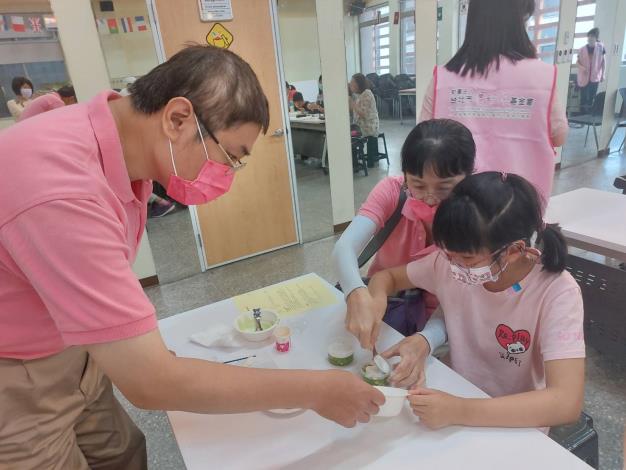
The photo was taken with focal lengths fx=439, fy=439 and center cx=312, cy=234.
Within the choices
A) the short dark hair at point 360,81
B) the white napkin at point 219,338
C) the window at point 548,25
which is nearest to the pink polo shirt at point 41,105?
the white napkin at point 219,338

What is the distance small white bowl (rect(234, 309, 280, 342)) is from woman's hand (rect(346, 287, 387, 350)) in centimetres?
20

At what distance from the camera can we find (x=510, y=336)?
3.37 ft

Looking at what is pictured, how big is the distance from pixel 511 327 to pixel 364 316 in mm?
342

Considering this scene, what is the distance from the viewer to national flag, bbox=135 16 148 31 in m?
2.68

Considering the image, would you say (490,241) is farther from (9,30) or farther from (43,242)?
(9,30)

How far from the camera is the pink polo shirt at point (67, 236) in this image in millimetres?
554

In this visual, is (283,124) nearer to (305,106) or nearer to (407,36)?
(305,106)

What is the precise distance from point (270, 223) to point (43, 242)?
9.56ft

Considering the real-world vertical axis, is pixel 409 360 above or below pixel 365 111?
below

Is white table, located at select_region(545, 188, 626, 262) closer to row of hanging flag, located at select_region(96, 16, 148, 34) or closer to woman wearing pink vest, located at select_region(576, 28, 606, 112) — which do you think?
row of hanging flag, located at select_region(96, 16, 148, 34)

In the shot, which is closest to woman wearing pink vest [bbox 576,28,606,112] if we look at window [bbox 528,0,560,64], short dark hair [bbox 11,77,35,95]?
window [bbox 528,0,560,64]

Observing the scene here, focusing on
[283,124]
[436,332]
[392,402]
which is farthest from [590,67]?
[392,402]

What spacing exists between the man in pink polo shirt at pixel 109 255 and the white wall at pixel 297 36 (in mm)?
2621

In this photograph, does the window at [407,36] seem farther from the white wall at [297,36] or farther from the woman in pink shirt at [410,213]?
the woman in pink shirt at [410,213]
